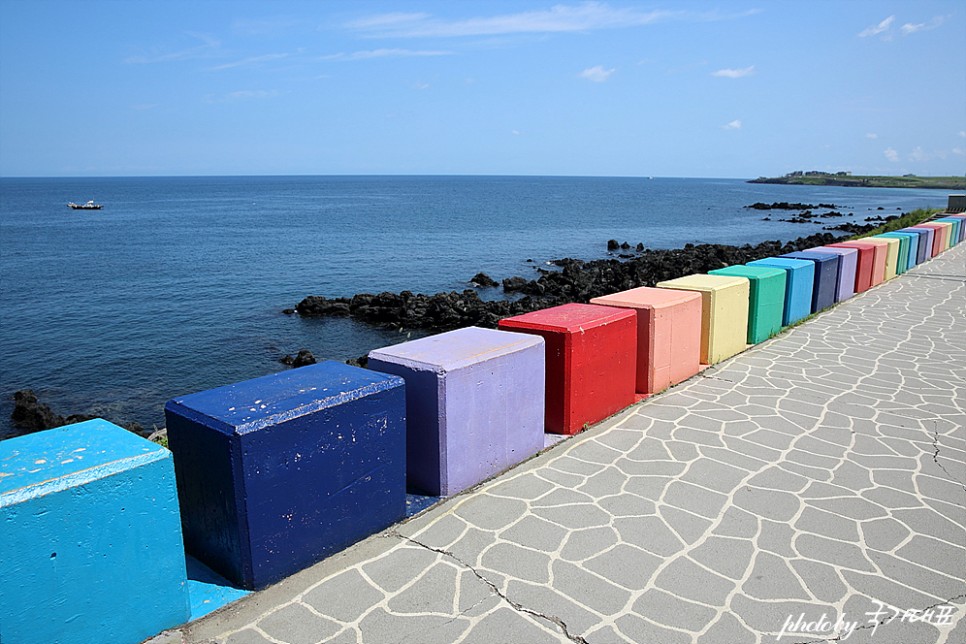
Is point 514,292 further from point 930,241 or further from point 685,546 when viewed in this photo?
point 685,546

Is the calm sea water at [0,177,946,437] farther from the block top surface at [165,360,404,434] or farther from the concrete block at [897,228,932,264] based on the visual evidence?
the concrete block at [897,228,932,264]

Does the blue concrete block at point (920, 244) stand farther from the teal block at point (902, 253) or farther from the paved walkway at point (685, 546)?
the paved walkway at point (685, 546)

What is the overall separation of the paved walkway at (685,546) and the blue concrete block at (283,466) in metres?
0.23

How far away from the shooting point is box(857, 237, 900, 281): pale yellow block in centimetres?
1608

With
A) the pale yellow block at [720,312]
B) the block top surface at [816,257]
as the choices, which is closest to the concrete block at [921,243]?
the block top surface at [816,257]

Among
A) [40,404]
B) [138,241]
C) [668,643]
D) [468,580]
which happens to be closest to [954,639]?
[668,643]

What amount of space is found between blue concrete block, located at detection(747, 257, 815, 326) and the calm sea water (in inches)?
486

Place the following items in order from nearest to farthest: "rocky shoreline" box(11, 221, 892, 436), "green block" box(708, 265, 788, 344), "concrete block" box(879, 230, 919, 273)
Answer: "green block" box(708, 265, 788, 344)
"rocky shoreline" box(11, 221, 892, 436)
"concrete block" box(879, 230, 919, 273)

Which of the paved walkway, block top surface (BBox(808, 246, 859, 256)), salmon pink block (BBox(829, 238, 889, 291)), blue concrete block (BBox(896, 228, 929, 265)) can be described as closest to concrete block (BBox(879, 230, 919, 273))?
blue concrete block (BBox(896, 228, 929, 265))

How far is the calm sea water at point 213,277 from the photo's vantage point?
18.3 m

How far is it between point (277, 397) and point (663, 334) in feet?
16.0

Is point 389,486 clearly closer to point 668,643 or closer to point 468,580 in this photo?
point 468,580

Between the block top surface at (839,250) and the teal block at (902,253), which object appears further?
the teal block at (902,253)

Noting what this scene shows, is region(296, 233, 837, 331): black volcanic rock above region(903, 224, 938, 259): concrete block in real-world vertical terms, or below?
below
